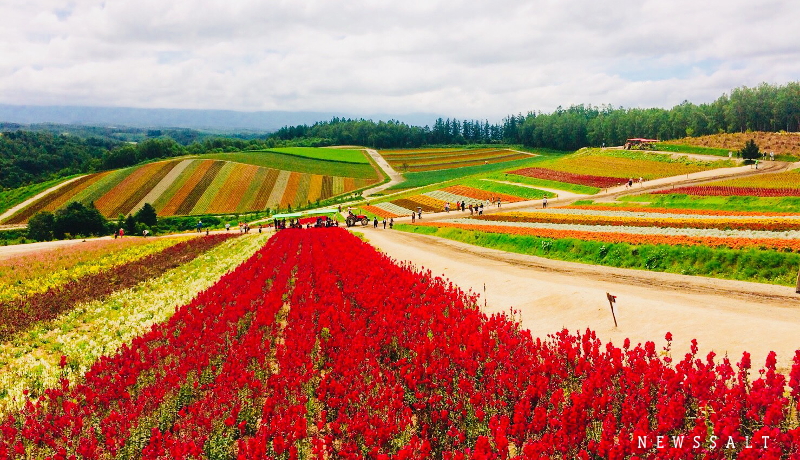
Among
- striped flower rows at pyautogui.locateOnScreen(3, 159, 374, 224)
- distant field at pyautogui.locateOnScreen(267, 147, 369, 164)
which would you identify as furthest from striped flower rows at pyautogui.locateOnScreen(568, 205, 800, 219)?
distant field at pyautogui.locateOnScreen(267, 147, 369, 164)

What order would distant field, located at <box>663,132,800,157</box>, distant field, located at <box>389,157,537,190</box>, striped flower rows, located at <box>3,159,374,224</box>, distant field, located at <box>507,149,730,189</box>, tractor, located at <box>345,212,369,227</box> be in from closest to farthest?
1. tractor, located at <box>345,212,369,227</box>
2. distant field, located at <box>507,149,730,189</box>
3. distant field, located at <box>663,132,800,157</box>
4. striped flower rows, located at <box>3,159,374,224</box>
5. distant field, located at <box>389,157,537,190</box>

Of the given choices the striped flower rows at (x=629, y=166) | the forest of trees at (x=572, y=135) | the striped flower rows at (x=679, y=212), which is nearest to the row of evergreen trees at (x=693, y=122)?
the forest of trees at (x=572, y=135)

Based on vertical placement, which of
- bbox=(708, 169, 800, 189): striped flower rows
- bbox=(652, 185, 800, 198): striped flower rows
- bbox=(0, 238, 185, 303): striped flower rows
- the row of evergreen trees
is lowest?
bbox=(0, 238, 185, 303): striped flower rows

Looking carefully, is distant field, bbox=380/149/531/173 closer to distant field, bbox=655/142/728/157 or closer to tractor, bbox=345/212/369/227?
distant field, bbox=655/142/728/157

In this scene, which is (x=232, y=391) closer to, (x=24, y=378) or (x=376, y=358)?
(x=376, y=358)

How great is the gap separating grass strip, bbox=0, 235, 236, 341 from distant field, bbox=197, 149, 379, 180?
306 ft

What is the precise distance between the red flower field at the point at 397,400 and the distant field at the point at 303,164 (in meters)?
112

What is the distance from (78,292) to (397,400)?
63.2ft

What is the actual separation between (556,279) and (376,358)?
13455 millimetres

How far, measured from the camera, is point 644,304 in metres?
15.7

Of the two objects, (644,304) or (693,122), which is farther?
(693,122)

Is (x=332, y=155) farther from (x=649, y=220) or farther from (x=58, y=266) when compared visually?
(x=58, y=266)

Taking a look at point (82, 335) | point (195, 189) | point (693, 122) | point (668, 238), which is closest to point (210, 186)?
point (195, 189)

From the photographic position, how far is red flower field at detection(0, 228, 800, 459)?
277 inches
